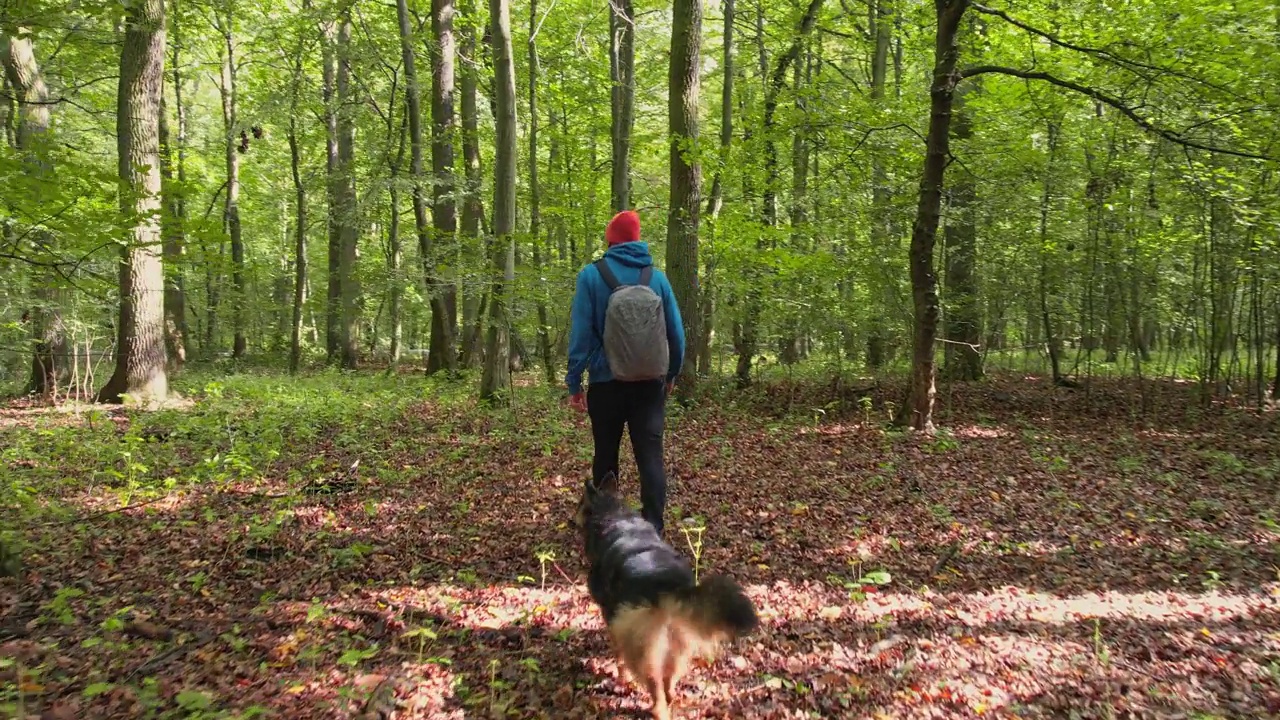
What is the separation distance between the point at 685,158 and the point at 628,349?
603 cm

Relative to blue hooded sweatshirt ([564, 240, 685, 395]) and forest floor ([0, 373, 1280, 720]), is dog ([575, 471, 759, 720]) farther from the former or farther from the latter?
blue hooded sweatshirt ([564, 240, 685, 395])

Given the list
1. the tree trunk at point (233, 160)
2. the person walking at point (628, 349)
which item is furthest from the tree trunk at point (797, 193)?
the tree trunk at point (233, 160)

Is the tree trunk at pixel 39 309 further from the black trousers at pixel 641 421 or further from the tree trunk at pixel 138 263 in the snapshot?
the black trousers at pixel 641 421

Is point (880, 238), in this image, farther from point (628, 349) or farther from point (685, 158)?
point (628, 349)

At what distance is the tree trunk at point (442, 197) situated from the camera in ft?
39.3

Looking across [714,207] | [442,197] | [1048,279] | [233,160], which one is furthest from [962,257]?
[233,160]

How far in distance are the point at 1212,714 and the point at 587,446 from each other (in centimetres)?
567

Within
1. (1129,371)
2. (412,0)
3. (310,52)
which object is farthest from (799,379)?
(412,0)

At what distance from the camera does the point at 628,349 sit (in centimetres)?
384

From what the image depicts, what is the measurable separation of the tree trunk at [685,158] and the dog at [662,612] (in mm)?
6691

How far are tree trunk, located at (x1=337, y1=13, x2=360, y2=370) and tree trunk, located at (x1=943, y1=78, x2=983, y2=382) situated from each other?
10929 millimetres

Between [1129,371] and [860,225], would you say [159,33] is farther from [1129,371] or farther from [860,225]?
[1129,371]

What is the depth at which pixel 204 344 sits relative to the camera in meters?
23.0

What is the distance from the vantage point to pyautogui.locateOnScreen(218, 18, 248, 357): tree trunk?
51.7ft
